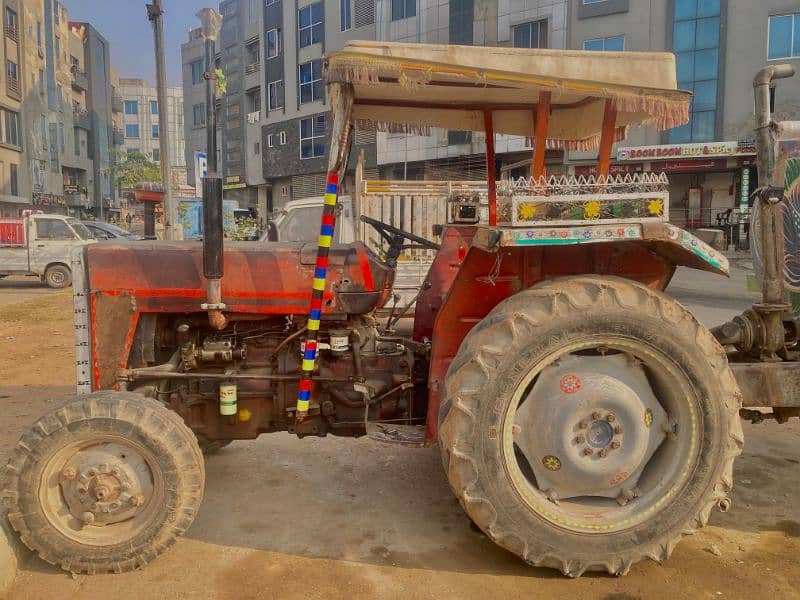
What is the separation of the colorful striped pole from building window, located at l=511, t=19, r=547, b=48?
83.6 feet

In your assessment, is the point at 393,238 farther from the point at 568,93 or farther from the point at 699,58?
the point at 699,58

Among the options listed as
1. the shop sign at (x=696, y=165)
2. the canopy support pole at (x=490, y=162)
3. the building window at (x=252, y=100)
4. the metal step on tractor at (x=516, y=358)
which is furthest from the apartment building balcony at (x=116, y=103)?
the metal step on tractor at (x=516, y=358)

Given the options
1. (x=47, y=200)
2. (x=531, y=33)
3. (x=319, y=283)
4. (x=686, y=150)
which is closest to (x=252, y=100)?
(x=47, y=200)

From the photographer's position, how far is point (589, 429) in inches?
113

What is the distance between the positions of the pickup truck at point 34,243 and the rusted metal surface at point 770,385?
17.2m

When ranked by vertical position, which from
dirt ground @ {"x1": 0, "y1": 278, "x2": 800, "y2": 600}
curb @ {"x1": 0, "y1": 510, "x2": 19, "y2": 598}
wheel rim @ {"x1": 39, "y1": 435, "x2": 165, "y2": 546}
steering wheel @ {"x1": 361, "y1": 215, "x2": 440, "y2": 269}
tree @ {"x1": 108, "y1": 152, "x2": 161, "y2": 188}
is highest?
tree @ {"x1": 108, "y1": 152, "x2": 161, "y2": 188}

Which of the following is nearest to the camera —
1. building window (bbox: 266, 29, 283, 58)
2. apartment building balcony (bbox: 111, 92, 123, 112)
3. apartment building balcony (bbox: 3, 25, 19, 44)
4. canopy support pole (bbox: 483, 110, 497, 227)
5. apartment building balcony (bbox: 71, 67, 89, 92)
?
canopy support pole (bbox: 483, 110, 497, 227)

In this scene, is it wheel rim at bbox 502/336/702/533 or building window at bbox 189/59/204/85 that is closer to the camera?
wheel rim at bbox 502/336/702/533

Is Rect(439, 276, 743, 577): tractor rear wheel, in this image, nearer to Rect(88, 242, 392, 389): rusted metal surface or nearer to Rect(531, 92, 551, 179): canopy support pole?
Rect(531, 92, 551, 179): canopy support pole

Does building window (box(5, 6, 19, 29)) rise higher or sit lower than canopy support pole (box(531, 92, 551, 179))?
higher

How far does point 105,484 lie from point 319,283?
1322mm

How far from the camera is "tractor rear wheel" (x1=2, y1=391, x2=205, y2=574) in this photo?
288cm

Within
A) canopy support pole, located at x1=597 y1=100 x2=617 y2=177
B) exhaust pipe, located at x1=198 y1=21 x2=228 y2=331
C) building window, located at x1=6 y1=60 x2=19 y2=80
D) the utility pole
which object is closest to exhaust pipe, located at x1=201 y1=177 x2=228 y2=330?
exhaust pipe, located at x1=198 y1=21 x2=228 y2=331

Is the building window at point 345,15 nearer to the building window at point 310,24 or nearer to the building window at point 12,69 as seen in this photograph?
the building window at point 310,24
